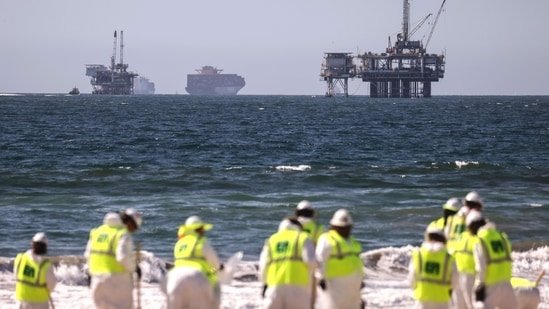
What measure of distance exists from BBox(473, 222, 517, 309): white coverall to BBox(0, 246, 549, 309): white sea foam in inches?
143

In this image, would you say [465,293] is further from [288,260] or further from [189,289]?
[189,289]

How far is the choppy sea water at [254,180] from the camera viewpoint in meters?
27.4

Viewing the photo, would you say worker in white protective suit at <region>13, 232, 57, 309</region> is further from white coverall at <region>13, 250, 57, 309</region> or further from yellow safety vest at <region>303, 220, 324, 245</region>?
yellow safety vest at <region>303, 220, 324, 245</region>

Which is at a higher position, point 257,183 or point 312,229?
point 312,229

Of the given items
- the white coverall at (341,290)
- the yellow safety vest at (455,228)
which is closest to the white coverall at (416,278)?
the white coverall at (341,290)

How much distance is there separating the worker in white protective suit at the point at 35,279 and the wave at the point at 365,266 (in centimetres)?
666

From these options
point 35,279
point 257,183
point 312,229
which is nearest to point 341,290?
point 312,229

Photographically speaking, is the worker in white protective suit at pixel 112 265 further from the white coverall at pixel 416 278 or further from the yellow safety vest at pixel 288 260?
the white coverall at pixel 416 278

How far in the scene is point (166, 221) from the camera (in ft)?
94.4

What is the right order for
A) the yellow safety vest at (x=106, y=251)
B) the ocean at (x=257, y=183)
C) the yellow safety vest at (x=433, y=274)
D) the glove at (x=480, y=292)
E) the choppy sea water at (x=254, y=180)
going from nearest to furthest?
the yellow safety vest at (x=433, y=274) → the glove at (x=480, y=292) → the yellow safety vest at (x=106, y=251) → the ocean at (x=257, y=183) → the choppy sea water at (x=254, y=180)

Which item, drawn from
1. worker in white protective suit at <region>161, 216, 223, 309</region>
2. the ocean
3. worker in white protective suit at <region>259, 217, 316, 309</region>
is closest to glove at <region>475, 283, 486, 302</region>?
worker in white protective suit at <region>259, 217, 316, 309</region>

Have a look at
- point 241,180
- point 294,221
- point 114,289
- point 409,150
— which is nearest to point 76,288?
point 114,289

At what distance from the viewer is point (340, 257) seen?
11.7 m

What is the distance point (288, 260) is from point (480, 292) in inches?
85.9
